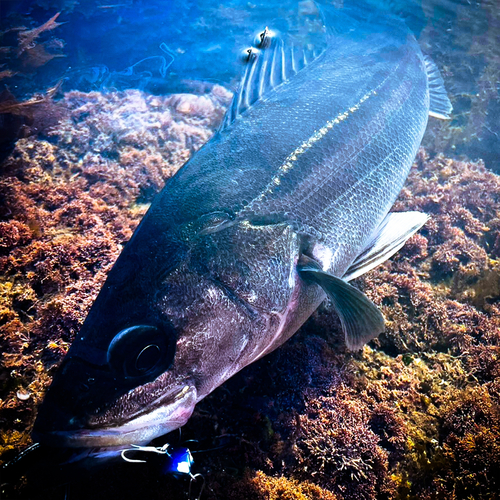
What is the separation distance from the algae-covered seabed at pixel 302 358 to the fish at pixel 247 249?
1.43 feet

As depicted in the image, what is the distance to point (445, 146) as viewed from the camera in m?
6.37

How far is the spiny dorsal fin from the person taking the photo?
5.25m

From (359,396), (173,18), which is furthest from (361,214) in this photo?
(173,18)

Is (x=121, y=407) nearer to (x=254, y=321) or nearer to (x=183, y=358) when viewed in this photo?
(x=183, y=358)

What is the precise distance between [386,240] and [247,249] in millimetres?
1746

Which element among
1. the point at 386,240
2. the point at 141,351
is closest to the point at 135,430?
the point at 141,351

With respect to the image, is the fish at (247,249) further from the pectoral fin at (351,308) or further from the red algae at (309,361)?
the red algae at (309,361)

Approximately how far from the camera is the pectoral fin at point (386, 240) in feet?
9.55

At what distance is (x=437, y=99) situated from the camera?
5.42m

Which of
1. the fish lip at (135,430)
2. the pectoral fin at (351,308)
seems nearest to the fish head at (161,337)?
the fish lip at (135,430)

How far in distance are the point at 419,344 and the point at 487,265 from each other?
1805mm

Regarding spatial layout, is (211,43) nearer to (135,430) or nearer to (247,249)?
(247,249)

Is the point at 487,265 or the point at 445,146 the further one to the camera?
the point at 445,146

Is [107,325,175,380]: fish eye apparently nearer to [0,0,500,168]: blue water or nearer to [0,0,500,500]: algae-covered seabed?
[0,0,500,500]: algae-covered seabed
